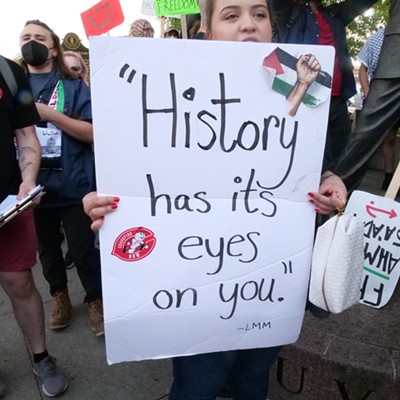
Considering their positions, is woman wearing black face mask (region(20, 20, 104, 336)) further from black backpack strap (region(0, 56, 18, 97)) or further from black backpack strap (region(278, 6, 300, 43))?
black backpack strap (region(278, 6, 300, 43))

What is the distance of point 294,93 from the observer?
3.34 ft

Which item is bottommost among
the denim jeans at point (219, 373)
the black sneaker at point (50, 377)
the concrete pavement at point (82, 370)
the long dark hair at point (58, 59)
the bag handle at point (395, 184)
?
the concrete pavement at point (82, 370)

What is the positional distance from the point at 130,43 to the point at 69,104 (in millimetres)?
1340

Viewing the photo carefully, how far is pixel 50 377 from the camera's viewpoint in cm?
192

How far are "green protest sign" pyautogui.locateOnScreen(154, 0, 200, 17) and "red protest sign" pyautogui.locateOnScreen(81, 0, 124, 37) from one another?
0.33 meters

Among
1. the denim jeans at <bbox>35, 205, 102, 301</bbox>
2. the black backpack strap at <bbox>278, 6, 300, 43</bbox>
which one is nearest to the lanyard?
the denim jeans at <bbox>35, 205, 102, 301</bbox>

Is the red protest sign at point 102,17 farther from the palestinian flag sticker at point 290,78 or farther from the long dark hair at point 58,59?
the palestinian flag sticker at point 290,78

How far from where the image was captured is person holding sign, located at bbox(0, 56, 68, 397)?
1640 millimetres

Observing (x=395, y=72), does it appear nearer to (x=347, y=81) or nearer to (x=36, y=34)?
(x=347, y=81)

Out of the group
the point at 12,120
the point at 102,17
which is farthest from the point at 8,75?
the point at 102,17

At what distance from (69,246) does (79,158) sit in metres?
0.51

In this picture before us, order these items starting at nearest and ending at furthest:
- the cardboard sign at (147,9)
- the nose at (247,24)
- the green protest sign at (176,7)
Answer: the nose at (247,24)
the green protest sign at (176,7)
the cardboard sign at (147,9)

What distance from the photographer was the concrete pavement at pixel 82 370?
1.94 meters

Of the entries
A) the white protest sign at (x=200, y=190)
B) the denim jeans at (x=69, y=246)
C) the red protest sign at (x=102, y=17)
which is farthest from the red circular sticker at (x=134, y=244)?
the red protest sign at (x=102, y=17)
